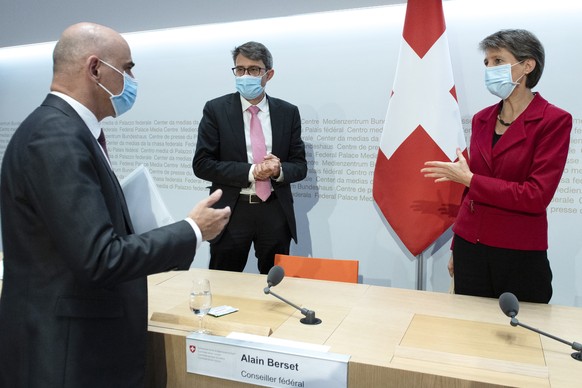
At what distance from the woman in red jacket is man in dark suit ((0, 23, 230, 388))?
125 cm

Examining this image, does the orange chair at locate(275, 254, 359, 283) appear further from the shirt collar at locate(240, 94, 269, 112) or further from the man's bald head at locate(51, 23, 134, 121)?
the man's bald head at locate(51, 23, 134, 121)

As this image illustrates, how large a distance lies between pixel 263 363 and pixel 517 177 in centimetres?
135

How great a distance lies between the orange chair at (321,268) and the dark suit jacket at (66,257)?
1.23 m

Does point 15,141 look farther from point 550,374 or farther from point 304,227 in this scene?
point 304,227

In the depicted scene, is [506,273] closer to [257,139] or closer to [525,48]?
[525,48]

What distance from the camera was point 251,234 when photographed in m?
2.93

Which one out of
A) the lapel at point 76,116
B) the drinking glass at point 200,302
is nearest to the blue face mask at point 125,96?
the lapel at point 76,116

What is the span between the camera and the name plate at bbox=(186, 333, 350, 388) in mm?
1311

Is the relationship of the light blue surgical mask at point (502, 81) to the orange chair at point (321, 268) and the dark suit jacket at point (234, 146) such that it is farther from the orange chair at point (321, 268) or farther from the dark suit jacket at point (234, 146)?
the dark suit jacket at point (234, 146)

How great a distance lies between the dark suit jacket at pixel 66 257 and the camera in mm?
1078

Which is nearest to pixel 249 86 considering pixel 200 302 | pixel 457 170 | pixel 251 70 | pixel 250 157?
pixel 251 70

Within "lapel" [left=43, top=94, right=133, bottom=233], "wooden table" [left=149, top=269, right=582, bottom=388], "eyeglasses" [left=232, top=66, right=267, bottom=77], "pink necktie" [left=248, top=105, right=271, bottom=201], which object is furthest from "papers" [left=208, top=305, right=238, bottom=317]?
"eyeglasses" [left=232, top=66, right=267, bottom=77]

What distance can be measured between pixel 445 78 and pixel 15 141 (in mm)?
2402

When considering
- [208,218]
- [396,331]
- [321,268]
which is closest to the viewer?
[208,218]
